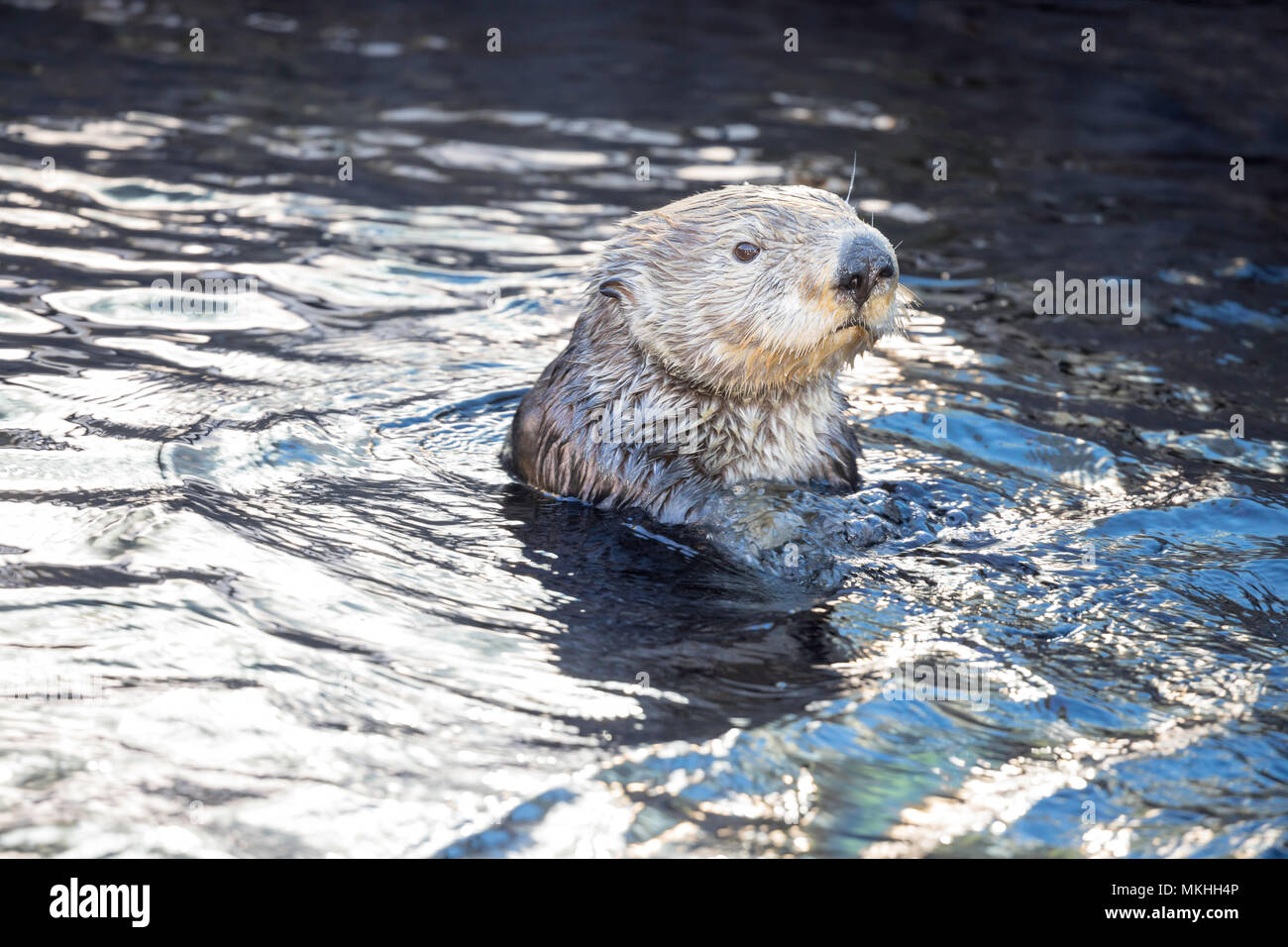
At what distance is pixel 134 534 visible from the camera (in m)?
4.17

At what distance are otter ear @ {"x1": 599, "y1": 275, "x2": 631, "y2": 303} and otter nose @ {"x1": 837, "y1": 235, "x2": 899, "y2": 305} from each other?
0.87 meters

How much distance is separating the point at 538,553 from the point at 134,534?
4.16 feet

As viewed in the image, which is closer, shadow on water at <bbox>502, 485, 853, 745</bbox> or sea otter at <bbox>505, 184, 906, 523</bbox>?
shadow on water at <bbox>502, 485, 853, 745</bbox>

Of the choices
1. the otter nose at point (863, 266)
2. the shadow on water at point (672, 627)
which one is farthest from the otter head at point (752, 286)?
the shadow on water at point (672, 627)

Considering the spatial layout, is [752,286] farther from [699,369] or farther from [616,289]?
[616,289]

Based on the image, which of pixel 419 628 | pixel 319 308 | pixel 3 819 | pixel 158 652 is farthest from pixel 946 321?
pixel 3 819

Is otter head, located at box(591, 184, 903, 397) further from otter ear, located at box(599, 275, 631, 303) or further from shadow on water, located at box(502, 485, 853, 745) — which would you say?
shadow on water, located at box(502, 485, 853, 745)

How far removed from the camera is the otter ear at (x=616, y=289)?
15.6 ft

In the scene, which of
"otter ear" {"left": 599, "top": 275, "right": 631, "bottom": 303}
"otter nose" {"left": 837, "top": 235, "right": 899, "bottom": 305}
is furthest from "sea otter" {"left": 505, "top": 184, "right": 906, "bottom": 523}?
"otter nose" {"left": 837, "top": 235, "right": 899, "bottom": 305}

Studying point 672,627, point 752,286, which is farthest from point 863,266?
point 672,627

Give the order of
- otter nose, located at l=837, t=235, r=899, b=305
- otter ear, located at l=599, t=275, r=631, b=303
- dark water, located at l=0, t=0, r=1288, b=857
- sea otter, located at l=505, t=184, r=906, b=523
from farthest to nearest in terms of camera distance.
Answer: otter ear, located at l=599, t=275, r=631, b=303, sea otter, located at l=505, t=184, r=906, b=523, otter nose, located at l=837, t=235, r=899, b=305, dark water, located at l=0, t=0, r=1288, b=857

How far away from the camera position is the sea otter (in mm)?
4469

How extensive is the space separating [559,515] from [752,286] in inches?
41.2
